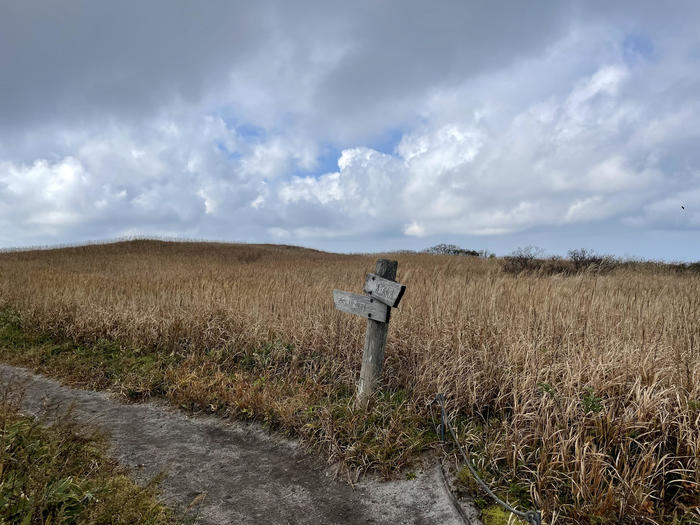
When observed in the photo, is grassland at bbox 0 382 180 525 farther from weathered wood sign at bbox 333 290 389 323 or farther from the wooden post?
weathered wood sign at bbox 333 290 389 323

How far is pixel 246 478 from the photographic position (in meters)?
4.18

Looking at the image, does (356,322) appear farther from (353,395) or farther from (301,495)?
(301,495)

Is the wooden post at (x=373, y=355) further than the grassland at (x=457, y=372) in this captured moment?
Yes

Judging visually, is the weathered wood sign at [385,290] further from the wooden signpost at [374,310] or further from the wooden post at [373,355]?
the wooden post at [373,355]

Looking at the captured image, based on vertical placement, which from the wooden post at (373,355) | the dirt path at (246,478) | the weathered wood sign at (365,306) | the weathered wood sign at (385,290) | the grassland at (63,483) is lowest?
the dirt path at (246,478)

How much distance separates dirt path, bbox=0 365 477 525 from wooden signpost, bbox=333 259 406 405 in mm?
1072

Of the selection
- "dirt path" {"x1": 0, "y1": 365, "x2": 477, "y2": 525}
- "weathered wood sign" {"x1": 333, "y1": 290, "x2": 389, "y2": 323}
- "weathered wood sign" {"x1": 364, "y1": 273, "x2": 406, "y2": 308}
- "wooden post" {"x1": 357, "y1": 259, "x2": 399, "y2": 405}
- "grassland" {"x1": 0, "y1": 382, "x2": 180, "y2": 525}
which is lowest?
"dirt path" {"x1": 0, "y1": 365, "x2": 477, "y2": 525}

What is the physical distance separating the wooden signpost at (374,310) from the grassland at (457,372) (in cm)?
30

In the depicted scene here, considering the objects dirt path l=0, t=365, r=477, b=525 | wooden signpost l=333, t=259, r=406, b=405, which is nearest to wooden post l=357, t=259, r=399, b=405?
wooden signpost l=333, t=259, r=406, b=405

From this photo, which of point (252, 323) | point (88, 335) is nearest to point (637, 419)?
point (252, 323)

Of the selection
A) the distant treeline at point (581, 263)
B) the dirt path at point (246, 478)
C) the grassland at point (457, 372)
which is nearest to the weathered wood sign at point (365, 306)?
the grassland at point (457, 372)

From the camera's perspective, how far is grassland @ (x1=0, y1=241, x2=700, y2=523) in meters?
3.56

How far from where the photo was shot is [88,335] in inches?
324

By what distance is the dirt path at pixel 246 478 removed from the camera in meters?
3.60
